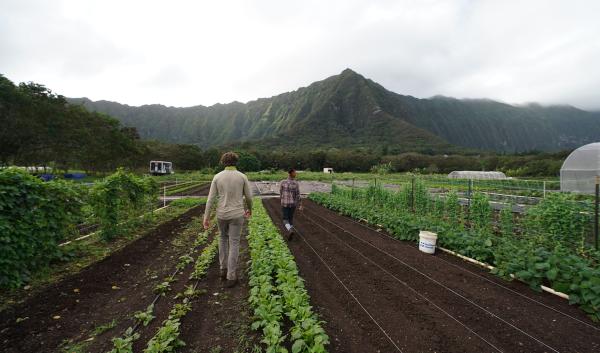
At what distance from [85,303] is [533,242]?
27.6 ft

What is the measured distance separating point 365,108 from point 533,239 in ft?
533

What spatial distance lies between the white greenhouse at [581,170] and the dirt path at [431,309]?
20.4 meters

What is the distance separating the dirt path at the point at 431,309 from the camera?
341 cm

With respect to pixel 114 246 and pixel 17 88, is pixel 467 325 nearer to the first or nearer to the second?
pixel 114 246

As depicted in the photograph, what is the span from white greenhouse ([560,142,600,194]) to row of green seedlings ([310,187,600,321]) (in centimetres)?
1713

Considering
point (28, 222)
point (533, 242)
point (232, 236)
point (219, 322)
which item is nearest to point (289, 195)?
point (232, 236)

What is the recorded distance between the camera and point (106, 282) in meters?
5.24

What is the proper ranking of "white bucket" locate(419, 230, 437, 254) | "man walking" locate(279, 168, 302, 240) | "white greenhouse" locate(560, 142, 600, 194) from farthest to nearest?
"white greenhouse" locate(560, 142, 600, 194)
"man walking" locate(279, 168, 302, 240)
"white bucket" locate(419, 230, 437, 254)

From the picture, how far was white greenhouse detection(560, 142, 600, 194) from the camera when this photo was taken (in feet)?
64.8

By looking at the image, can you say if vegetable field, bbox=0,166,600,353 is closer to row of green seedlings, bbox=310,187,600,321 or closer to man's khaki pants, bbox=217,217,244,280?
row of green seedlings, bbox=310,187,600,321

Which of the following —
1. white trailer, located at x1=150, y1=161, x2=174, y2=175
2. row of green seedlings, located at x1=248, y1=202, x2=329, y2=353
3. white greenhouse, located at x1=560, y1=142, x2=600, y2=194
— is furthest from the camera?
white trailer, located at x1=150, y1=161, x2=174, y2=175

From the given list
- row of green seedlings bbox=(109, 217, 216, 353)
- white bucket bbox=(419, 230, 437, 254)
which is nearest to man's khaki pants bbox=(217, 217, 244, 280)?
row of green seedlings bbox=(109, 217, 216, 353)

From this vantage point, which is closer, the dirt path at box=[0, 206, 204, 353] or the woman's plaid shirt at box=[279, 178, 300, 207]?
the dirt path at box=[0, 206, 204, 353]

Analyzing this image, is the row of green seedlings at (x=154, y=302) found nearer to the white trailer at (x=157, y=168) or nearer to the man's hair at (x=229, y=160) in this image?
the man's hair at (x=229, y=160)
